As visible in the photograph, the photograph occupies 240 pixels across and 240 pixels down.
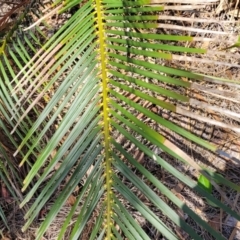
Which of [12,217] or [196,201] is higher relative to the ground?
[196,201]

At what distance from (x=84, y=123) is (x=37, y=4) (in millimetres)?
610

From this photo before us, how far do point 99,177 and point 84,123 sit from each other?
0.41 feet

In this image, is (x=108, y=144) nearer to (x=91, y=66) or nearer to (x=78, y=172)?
(x=78, y=172)

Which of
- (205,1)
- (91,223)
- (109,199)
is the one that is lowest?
(91,223)

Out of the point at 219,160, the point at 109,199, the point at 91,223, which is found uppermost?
the point at 219,160

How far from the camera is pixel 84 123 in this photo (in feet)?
2.96

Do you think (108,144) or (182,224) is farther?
A: (108,144)

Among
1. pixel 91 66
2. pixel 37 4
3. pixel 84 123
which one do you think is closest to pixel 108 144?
pixel 84 123

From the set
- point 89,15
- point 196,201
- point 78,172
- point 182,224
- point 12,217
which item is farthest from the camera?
point 12,217

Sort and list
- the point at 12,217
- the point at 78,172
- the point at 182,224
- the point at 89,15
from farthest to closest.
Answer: the point at 12,217 < the point at 89,15 < the point at 78,172 < the point at 182,224

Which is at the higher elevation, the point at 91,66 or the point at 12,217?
the point at 91,66

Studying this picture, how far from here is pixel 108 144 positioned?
0.89m

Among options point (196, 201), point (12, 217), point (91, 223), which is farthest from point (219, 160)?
point (12, 217)

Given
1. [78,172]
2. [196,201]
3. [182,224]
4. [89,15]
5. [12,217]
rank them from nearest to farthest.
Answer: [182,224], [78,172], [89,15], [196,201], [12,217]
